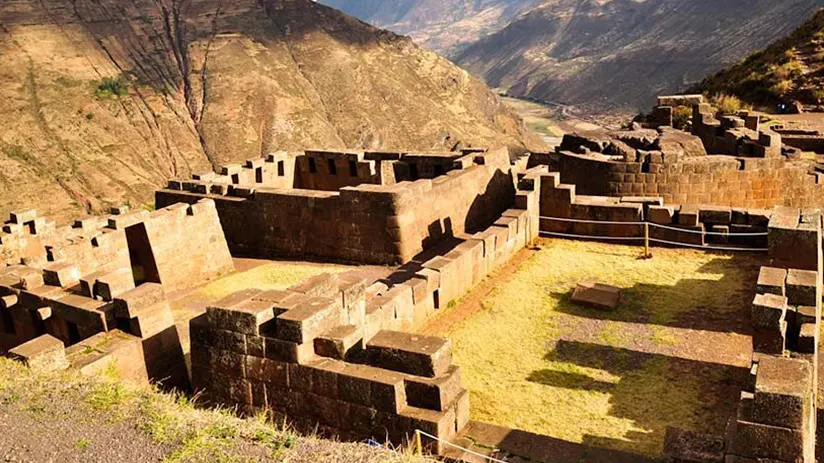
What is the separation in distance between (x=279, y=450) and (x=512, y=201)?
15617 millimetres

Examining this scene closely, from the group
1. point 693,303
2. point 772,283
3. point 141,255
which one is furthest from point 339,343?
point 141,255

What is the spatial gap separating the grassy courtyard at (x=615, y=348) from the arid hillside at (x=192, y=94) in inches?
2327

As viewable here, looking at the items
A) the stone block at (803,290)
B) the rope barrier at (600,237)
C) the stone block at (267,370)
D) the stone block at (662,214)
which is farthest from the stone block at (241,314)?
the stone block at (662,214)

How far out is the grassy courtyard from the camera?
32.4 ft

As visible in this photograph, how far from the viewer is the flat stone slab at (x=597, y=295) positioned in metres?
13.7

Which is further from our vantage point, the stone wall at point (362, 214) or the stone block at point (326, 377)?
the stone wall at point (362, 214)

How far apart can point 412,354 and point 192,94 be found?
294 ft

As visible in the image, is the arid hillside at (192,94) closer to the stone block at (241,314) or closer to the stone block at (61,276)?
the stone block at (61,276)

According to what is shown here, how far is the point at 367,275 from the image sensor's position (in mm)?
16625

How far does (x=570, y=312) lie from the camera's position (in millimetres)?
13680

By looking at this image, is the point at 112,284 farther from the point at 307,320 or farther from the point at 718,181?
the point at 718,181

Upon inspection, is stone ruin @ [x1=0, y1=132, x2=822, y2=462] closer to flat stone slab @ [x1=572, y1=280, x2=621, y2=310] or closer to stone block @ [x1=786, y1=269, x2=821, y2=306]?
stone block @ [x1=786, y1=269, x2=821, y2=306]

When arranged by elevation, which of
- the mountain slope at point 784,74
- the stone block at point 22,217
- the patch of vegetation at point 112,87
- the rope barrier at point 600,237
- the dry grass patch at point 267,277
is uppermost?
the patch of vegetation at point 112,87

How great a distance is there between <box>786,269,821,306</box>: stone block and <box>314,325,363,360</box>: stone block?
6350 millimetres
